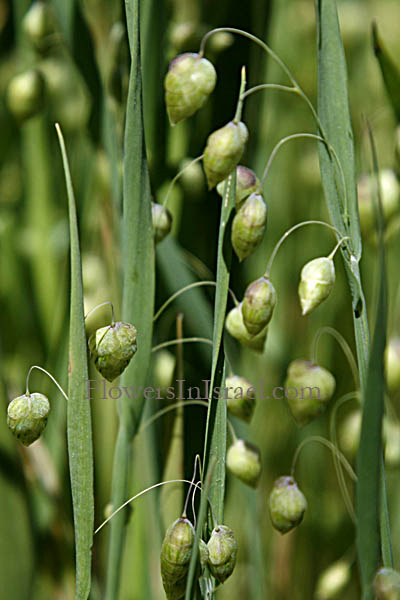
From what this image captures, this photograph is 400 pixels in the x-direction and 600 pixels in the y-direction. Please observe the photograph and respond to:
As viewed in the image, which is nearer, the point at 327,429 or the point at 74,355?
the point at 74,355

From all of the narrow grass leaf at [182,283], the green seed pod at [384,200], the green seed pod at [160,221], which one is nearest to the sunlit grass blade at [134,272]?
the green seed pod at [160,221]

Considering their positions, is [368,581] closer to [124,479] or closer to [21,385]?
[124,479]

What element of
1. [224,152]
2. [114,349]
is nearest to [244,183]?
[224,152]

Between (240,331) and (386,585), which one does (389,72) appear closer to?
(240,331)

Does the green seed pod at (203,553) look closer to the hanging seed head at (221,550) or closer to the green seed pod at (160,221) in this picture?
the hanging seed head at (221,550)

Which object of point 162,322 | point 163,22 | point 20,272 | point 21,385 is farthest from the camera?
point 20,272

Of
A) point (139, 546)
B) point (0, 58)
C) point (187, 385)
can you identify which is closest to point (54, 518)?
point (139, 546)

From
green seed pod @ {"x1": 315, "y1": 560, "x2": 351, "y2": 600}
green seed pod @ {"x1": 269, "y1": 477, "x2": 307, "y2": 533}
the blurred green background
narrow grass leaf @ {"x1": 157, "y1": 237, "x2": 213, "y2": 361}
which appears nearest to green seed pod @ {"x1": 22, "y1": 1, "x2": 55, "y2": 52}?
the blurred green background

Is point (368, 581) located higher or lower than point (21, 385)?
lower
